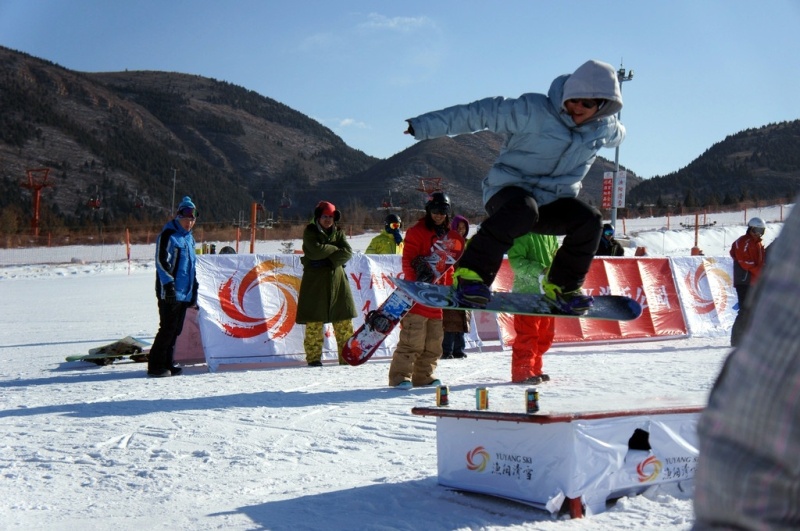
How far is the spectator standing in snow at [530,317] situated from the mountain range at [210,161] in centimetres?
6522

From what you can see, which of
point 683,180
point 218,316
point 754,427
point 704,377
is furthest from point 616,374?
point 683,180

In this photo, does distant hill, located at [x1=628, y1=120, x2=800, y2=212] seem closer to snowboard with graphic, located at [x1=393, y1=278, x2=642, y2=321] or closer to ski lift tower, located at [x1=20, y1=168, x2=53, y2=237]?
ski lift tower, located at [x1=20, y1=168, x2=53, y2=237]

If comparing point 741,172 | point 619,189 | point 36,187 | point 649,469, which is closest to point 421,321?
point 649,469

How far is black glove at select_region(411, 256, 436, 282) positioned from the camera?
25.7 feet

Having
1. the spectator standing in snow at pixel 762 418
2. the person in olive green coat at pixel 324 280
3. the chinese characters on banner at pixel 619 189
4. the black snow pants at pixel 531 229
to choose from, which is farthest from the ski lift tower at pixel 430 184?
the spectator standing in snow at pixel 762 418

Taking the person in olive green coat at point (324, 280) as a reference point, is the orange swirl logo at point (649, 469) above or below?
below

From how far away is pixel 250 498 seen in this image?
4.11m

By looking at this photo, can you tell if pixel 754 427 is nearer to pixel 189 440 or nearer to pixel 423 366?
pixel 189 440

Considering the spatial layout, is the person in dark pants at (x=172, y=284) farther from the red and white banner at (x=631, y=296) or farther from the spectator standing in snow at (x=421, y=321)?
the red and white banner at (x=631, y=296)

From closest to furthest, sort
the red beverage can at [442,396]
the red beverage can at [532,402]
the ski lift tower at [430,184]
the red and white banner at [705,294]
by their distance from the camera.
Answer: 1. the red beverage can at [532,402]
2. the red beverage can at [442,396]
3. the red and white banner at [705,294]
4. the ski lift tower at [430,184]

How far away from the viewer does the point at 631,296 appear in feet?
41.3

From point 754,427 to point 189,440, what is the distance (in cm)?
499

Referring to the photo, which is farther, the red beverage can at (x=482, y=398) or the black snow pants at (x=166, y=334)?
the black snow pants at (x=166, y=334)

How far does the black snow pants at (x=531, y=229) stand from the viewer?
5.04 metres
